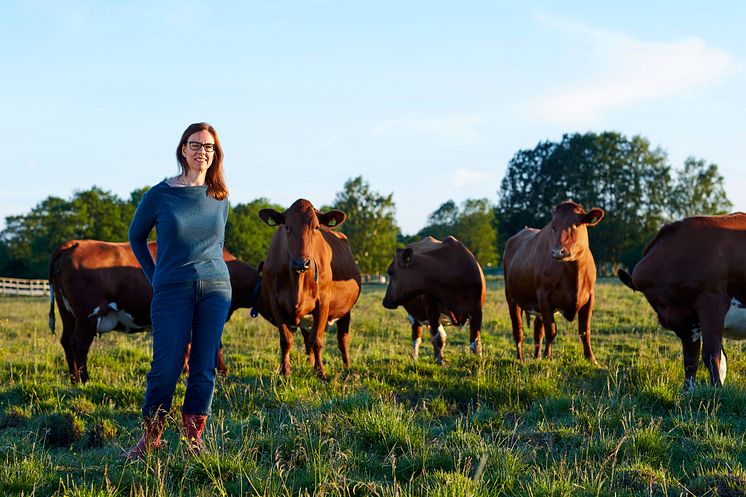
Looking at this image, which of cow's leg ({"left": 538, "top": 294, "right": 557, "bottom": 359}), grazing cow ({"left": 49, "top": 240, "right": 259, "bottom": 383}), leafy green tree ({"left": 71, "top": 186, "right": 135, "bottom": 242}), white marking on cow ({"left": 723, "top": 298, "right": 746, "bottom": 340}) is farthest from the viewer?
leafy green tree ({"left": 71, "top": 186, "right": 135, "bottom": 242})

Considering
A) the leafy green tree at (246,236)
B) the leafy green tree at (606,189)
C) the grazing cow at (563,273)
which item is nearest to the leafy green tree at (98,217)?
the leafy green tree at (246,236)

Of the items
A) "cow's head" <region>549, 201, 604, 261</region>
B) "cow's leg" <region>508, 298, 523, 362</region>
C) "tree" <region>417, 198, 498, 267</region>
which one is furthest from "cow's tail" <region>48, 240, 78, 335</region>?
"tree" <region>417, 198, 498, 267</region>

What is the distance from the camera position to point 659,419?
18.6 feet

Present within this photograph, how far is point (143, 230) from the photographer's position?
509 centimetres

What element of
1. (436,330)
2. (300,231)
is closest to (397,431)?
(300,231)

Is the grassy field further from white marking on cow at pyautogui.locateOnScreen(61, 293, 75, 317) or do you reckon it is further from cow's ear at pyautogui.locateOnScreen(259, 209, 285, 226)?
cow's ear at pyautogui.locateOnScreen(259, 209, 285, 226)

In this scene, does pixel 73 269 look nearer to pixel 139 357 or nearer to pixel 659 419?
pixel 139 357

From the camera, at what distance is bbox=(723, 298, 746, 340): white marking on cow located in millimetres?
6938

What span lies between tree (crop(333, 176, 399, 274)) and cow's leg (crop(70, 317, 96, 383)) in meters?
53.6

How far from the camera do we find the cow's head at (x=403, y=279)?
37.4 feet

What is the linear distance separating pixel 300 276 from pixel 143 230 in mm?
3690

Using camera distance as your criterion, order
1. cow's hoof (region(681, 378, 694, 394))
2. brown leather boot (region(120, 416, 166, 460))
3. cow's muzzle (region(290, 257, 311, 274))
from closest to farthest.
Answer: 1. brown leather boot (region(120, 416, 166, 460))
2. cow's hoof (region(681, 378, 694, 394))
3. cow's muzzle (region(290, 257, 311, 274))

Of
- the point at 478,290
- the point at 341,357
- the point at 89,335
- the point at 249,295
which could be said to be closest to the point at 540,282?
the point at 478,290

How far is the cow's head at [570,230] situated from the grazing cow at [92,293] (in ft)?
16.7
